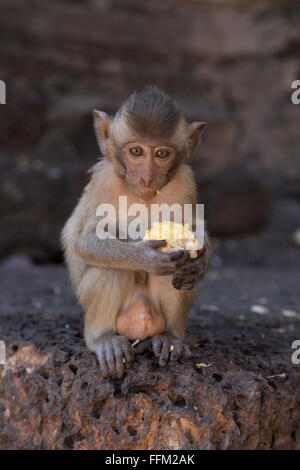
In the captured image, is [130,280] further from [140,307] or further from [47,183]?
[47,183]

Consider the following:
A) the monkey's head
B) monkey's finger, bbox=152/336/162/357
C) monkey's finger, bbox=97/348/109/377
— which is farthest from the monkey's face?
monkey's finger, bbox=97/348/109/377

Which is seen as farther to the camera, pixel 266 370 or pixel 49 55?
pixel 49 55

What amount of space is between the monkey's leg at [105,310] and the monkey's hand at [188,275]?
1.21 feet

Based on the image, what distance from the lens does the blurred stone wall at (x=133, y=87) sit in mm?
9203

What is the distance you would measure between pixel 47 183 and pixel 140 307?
19.5 ft

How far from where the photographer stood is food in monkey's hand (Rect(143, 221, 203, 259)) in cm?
329

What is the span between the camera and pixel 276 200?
38.4 ft

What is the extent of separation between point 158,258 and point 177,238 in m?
0.17

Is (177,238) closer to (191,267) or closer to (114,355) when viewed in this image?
(191,267)

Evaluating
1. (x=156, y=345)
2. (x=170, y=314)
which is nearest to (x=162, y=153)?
(x=170, y=314)

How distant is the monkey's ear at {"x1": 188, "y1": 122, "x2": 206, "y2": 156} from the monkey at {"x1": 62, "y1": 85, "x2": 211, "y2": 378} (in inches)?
0.6

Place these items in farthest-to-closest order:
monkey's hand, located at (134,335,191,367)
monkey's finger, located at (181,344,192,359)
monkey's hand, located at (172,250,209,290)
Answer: monkey's finger, located at (181,344,192,359), monkey's hand, located at (134,335,191,367), monkey's hand, located at (172,250,209,290)

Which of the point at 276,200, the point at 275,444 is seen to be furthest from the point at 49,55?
the point at 275,444

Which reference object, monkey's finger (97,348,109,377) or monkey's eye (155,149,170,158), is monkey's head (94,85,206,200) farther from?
monkey's finger (97,348,109,377)
